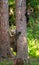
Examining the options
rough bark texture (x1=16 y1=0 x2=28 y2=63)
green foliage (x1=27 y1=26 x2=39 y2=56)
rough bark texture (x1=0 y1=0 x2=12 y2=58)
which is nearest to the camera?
rough bark texture (x1=16 y1=0 x2=28 y2=63)

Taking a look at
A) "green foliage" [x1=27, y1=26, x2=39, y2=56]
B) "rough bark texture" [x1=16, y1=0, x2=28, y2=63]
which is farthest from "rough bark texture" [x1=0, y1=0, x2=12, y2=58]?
"green foliage" [x1=27, y1=26, x2=39, y2=56]

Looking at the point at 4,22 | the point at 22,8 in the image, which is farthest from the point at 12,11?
the point at 22,8

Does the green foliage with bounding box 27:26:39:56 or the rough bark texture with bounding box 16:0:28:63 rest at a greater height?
the rough bark texture with bounding box 16:0:28:63

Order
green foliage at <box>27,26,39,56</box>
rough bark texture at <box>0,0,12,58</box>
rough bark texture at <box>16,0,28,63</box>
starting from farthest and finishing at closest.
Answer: green foliage at <box>27,26,39,56</box>
rough bark texture at <box>0,0,12,58</box>
rough bark texture at <box>16,0,28,63</box>

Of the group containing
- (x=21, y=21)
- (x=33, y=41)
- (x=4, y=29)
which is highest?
(x=21, y=21)

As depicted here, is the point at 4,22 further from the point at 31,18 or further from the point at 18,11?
the point at 31,18

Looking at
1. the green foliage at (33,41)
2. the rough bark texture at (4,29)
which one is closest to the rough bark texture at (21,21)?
the rough bark texture at (4,29)

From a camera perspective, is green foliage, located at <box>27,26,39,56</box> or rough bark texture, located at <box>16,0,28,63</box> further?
green foliage, located at <box>27,26,39,56</box>

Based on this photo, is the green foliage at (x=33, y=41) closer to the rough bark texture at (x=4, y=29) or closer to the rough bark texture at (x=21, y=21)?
the rough bark texture at (x=4, y=29)

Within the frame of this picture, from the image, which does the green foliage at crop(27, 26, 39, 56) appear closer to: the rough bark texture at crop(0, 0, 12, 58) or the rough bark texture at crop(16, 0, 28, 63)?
the rough bark texture at crop(0, 0, 12, 58)

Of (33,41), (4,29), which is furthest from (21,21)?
(33,41)

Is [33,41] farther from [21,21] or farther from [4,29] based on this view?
[21,21]

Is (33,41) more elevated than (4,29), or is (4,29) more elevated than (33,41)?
(4,29)

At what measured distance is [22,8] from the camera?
12.0m
